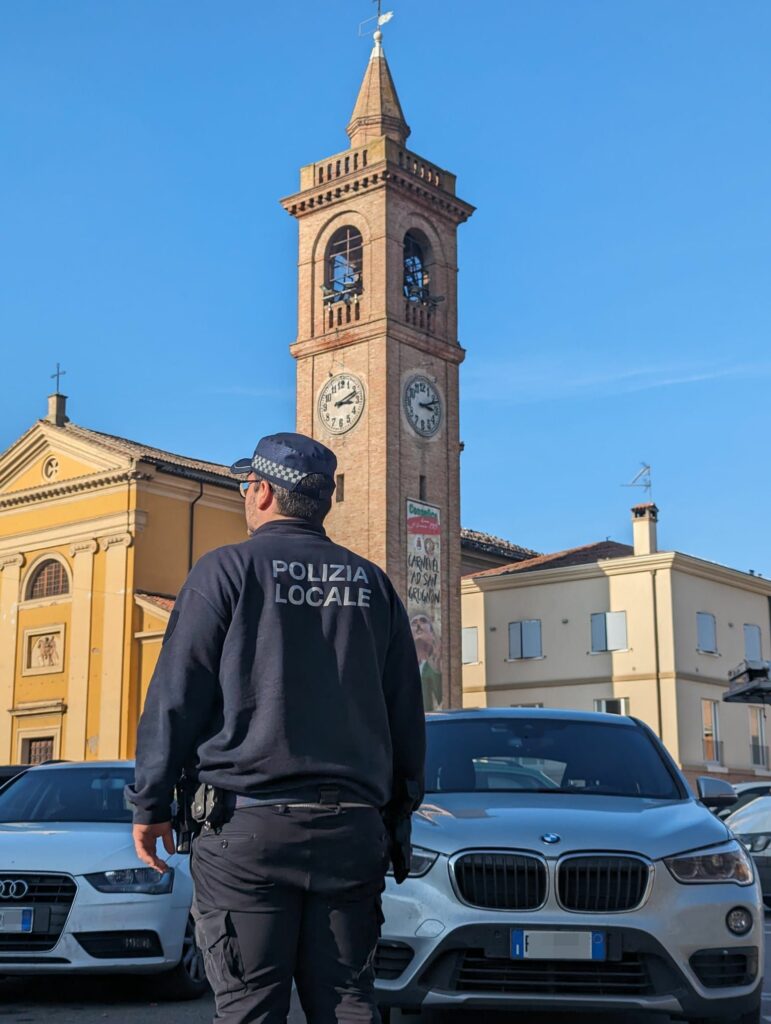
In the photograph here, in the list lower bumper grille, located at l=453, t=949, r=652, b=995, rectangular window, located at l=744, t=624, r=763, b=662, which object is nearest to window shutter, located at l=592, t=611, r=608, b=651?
rectangular window, located at l=744, t=624, r=763, b=662

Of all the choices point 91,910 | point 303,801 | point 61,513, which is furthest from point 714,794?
point 61,513

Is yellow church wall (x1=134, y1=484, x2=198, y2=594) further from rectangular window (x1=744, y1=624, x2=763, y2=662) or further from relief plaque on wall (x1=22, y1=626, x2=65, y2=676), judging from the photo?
rectangular window (x1=744, y1=624, x2=763, y2=662)

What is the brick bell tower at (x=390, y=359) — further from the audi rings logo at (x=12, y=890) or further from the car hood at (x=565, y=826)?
the car hood at (x=565, y=826)

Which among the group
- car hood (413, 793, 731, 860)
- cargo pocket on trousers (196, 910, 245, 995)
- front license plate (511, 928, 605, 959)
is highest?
car hood (413, 793, 731, 860)

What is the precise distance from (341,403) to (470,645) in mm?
9758

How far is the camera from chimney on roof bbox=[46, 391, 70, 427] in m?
53.2

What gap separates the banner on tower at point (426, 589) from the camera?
46.0 metres

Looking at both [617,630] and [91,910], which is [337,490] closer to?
[617,630]

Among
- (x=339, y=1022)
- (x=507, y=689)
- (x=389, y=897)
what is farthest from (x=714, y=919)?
(x=507, y=689)

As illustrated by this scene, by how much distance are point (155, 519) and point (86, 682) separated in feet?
18.7

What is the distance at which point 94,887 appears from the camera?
805 cm

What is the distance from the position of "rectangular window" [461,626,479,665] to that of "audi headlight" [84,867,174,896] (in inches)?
1706

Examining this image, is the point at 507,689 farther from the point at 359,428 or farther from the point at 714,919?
the point at 714,919

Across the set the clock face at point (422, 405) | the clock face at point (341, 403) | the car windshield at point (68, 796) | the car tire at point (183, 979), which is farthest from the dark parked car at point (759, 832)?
the clock face at point (341, 403)
